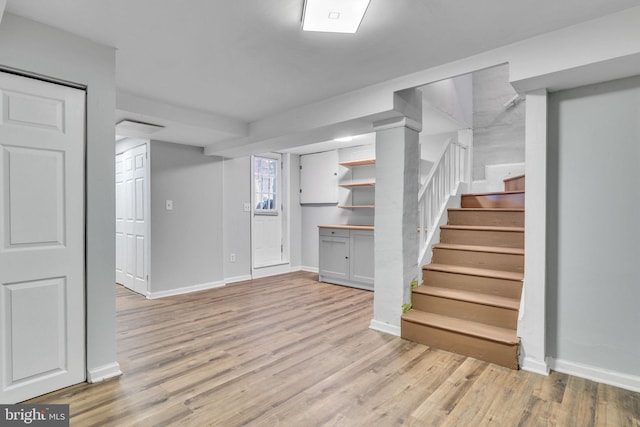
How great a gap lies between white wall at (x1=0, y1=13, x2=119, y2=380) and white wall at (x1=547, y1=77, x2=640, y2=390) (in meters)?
3.07

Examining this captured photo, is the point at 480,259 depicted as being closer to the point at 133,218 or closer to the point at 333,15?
the point at 333,15

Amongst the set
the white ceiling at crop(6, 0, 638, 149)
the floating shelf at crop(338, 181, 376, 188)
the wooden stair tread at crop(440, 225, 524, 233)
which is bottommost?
the wooden stair tread at crop(440, 225, 524, 233)

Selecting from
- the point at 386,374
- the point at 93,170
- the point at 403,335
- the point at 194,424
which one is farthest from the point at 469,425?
the point at 93,170

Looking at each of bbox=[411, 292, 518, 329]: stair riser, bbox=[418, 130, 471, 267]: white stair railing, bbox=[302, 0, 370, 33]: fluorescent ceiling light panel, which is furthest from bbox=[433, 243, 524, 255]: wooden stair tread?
bbox=[302, 0, 370, 33]: fluorescent ceiling light panel

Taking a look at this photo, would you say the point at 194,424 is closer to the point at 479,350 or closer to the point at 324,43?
the point at 479,350

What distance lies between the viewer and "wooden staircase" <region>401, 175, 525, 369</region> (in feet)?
8.57

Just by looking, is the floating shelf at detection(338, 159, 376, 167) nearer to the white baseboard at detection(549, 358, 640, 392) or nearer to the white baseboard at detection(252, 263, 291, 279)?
the white baseboard at detection(252, 263, 291, 279)

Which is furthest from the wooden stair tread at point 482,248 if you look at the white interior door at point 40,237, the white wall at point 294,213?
the white wall at point 294,213

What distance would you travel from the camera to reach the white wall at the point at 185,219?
447cm

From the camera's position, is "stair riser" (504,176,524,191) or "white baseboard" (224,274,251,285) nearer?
"stair riser" (504,176,524,191)

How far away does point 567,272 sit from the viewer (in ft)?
7.74

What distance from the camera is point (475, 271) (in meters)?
3.10

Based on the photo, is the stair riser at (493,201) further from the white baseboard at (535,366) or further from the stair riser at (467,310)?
the white baseboard at (535,366)

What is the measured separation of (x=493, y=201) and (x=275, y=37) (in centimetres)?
312
